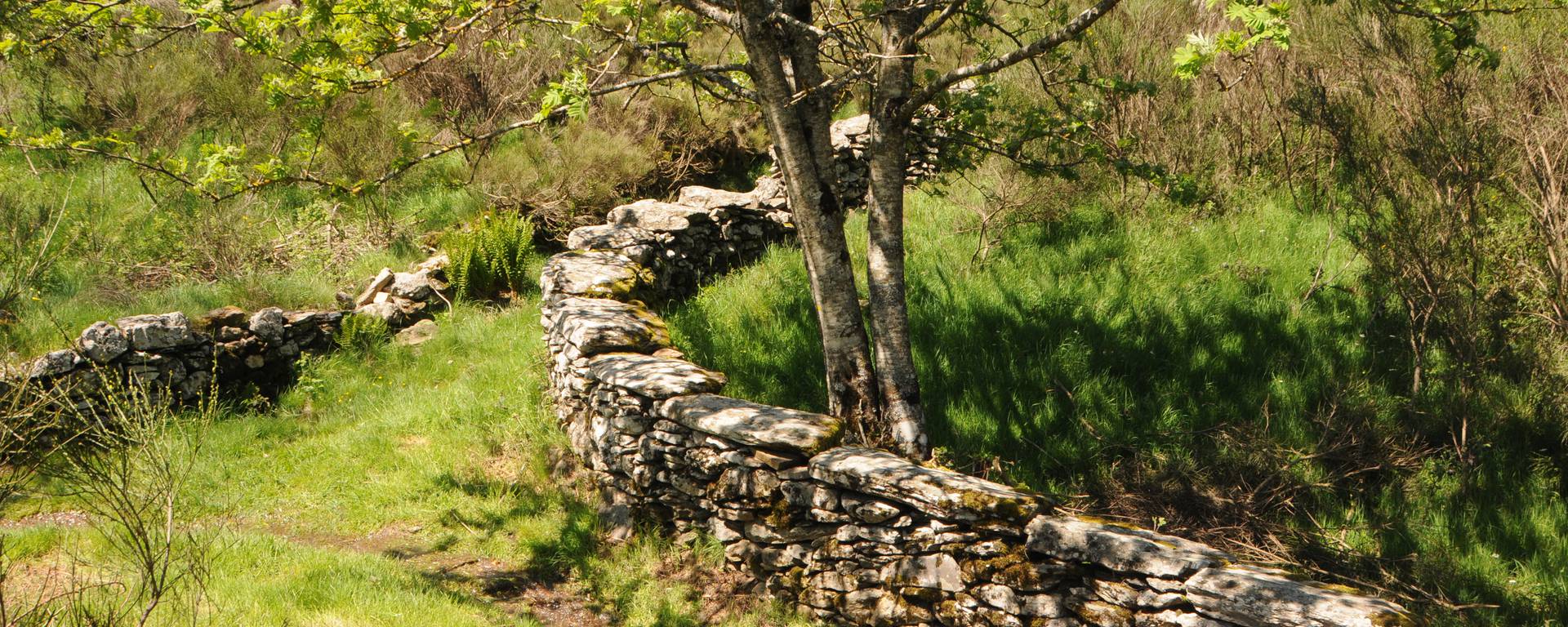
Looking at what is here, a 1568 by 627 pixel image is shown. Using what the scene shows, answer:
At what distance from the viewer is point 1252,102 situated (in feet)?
30.4

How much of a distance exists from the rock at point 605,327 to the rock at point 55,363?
3479 millimetres

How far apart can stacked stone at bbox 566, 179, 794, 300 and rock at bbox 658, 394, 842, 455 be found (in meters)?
3.01

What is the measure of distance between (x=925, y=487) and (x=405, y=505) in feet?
12.3

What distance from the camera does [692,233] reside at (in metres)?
9.19

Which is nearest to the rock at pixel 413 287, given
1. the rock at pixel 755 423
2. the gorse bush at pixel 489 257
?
the gorse bush at pixel 489 257

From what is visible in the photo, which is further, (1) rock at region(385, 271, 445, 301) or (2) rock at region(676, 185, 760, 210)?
(2) rock at region(676, 185, 760, 210)

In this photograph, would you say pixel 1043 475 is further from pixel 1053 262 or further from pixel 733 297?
pixel 733 297

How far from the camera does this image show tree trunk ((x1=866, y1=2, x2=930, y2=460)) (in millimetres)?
5684

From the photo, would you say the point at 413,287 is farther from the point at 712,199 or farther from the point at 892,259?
the point at 892,259

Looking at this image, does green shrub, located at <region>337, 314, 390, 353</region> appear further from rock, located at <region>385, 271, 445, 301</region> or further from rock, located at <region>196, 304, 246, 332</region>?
rock, located at <region>196, 304, 246, 332</region>

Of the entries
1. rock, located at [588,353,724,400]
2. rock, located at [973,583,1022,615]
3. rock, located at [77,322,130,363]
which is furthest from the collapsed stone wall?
rock, located at [973,583,1022,615]

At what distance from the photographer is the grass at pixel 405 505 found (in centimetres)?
503

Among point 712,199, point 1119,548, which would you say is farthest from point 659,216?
point 1119,548

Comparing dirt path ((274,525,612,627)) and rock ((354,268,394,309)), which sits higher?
rock ((354,268,394,309))
